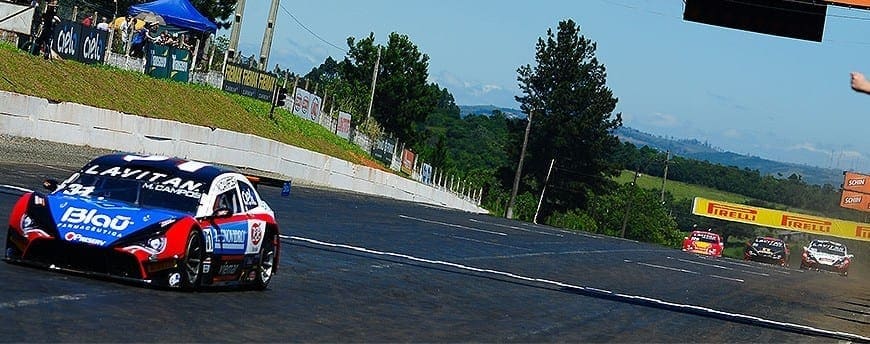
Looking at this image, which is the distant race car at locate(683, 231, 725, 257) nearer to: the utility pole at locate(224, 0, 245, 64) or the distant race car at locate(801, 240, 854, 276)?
the distant race car at locate(801, 240, 854, 276)

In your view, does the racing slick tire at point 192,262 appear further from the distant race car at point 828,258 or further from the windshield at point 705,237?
the windshield at point 705,237

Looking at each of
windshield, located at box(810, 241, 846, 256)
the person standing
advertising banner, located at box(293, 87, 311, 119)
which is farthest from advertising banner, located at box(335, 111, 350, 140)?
the person standing

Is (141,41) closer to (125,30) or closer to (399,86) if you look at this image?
(125,30)

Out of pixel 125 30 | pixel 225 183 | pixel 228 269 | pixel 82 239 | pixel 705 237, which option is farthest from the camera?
pixel 705 237

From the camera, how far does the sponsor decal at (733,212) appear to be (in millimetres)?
115125

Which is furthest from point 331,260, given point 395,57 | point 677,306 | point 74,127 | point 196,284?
point 395,57

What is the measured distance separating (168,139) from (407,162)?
43.8 meters

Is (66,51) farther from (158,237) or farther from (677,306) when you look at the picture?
(158,237)

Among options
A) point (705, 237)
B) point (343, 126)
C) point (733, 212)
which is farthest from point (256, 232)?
point (733, 212)

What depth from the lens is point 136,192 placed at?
1339cm

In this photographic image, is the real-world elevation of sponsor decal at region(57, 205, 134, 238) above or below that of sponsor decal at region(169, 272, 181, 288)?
above

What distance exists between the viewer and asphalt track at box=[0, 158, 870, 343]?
36.0 feet

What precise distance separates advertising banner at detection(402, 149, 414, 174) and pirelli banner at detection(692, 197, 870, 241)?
126 feet

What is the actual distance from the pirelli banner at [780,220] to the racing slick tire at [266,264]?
102 metres
